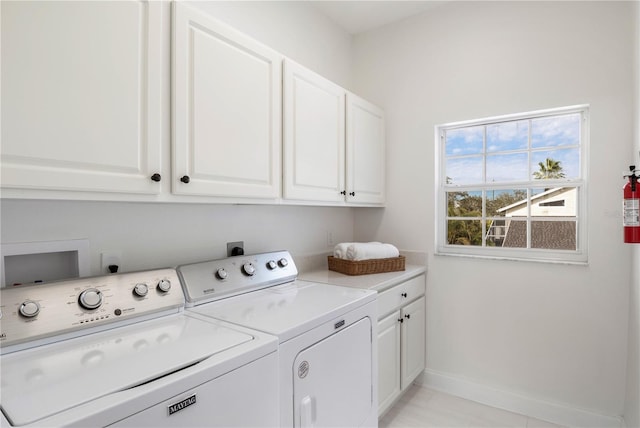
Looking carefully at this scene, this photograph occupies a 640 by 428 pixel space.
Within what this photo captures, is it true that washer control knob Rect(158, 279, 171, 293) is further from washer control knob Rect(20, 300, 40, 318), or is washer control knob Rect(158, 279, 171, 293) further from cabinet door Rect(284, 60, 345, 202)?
cabinet door Rect(284, 60, 345, 202)

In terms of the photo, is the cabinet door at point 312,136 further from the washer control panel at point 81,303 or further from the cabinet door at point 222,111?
the washer control panel at point 81,303

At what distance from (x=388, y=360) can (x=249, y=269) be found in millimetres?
1061

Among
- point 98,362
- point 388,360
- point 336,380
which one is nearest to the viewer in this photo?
point 98,362

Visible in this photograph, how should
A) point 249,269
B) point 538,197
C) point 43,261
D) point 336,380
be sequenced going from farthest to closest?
1. point 538,197
2. point 249,269
3. point 336,380
4. point 43,261

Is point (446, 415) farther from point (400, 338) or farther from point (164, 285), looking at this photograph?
point (164, 285)

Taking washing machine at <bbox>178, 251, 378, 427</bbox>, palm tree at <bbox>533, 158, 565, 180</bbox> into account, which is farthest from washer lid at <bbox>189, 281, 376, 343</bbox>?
palm tree at <bbox>533, 158, 565, 180</bbox>

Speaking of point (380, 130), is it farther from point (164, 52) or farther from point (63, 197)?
point (63, 197)

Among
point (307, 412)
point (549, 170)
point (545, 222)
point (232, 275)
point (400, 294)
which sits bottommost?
point (307, 412)

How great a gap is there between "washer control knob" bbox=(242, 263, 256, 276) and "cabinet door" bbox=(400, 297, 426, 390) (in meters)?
1.08

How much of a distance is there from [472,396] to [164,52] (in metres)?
2.79

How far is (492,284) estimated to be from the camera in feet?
8.05

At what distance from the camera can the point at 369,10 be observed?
8.79ft

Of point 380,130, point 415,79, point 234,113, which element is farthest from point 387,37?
point 234,113

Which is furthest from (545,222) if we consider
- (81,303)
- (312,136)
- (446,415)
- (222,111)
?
(81,303)
